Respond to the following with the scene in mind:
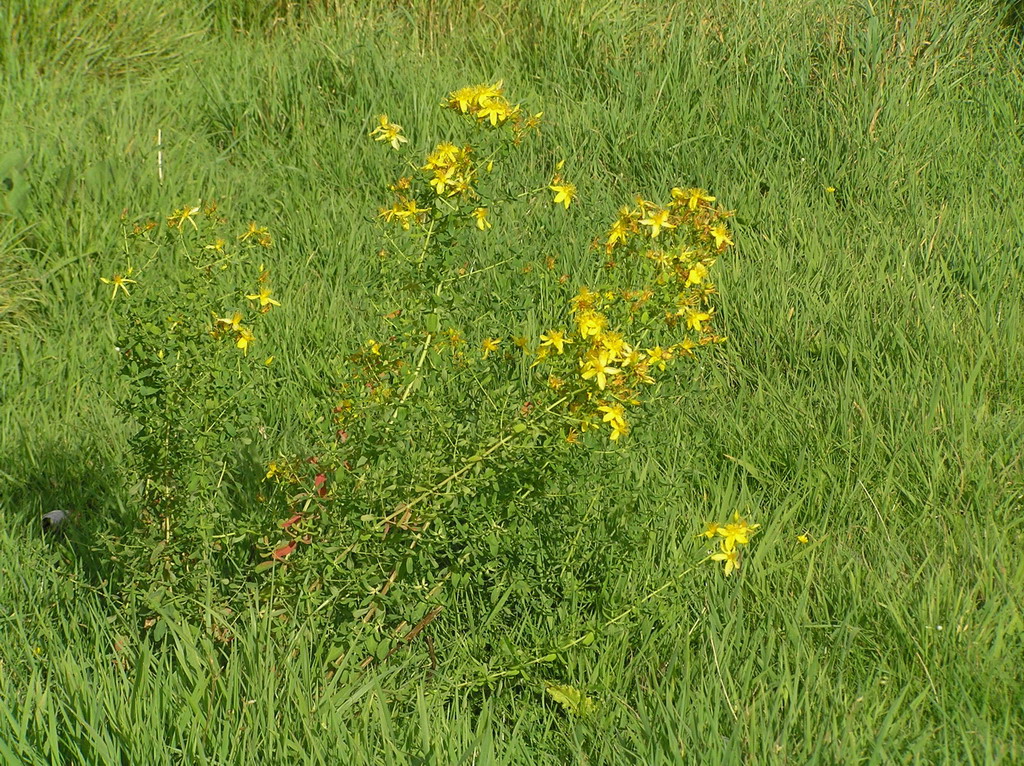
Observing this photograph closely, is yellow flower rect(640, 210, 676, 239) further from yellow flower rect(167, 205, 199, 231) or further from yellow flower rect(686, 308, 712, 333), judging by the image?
yellow flower rect(167, 205, 199, 231)

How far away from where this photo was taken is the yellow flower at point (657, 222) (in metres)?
2.08

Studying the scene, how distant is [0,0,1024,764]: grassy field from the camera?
1.97 meters

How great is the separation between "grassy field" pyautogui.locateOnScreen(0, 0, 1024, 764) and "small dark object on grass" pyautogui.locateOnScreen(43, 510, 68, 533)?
3cm

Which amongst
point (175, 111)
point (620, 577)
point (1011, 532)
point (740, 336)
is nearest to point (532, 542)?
point (620, 577)

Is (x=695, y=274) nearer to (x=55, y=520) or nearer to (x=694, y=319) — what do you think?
(x=694, y=319)

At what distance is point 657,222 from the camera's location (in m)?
2.09

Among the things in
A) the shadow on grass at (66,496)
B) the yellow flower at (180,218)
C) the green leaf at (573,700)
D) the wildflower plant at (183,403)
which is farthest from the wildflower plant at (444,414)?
the shadow on grass at (66,496)

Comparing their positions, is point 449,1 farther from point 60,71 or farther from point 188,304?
point 188,304

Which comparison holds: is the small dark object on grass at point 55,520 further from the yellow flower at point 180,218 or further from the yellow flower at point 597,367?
the yellow flower at point 597,367

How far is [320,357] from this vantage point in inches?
124

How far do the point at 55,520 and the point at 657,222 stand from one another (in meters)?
1.53

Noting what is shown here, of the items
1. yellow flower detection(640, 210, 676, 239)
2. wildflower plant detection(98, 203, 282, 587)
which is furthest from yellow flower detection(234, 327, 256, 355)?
yellow flower detection(640, 210, 676, 239)

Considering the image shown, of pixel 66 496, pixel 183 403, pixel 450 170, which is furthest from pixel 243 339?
pixel 66 496

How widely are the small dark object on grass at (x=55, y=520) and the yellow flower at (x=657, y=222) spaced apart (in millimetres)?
1497
